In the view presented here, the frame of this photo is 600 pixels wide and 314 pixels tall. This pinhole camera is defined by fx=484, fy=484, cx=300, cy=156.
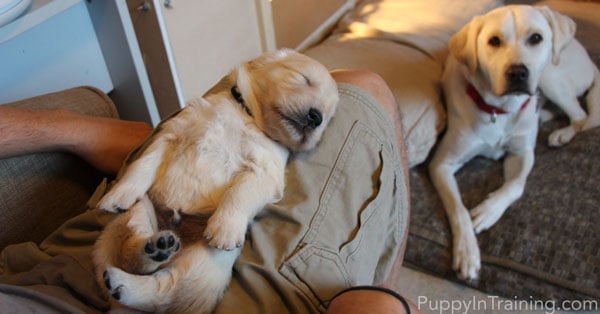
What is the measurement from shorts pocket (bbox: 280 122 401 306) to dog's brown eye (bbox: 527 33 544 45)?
0.80 meters

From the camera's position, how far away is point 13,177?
1.03 metres

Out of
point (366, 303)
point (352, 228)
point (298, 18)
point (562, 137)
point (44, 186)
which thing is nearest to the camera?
point (366, 303)

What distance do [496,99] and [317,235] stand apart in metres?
1.06

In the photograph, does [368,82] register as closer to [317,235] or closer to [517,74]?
[317,235]

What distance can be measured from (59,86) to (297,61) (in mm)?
842

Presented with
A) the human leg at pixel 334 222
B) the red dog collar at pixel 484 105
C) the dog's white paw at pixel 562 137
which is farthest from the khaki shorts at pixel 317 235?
the dog's white paw at pixel 562 137

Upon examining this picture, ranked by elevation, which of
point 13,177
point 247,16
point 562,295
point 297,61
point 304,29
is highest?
point 297,61

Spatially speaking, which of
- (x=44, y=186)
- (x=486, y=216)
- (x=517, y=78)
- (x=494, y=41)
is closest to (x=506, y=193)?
(x=486, y=216)

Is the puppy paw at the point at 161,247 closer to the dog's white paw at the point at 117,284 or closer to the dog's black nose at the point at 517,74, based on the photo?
the dog's white paw at the point at 117,284

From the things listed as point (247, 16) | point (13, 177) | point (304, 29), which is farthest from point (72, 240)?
point (304, 29)

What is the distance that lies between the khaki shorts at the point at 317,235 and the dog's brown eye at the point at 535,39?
74cm

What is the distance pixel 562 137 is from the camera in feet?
6.13

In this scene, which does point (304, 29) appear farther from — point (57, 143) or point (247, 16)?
point (57, 143)

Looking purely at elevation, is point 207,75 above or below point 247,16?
below
